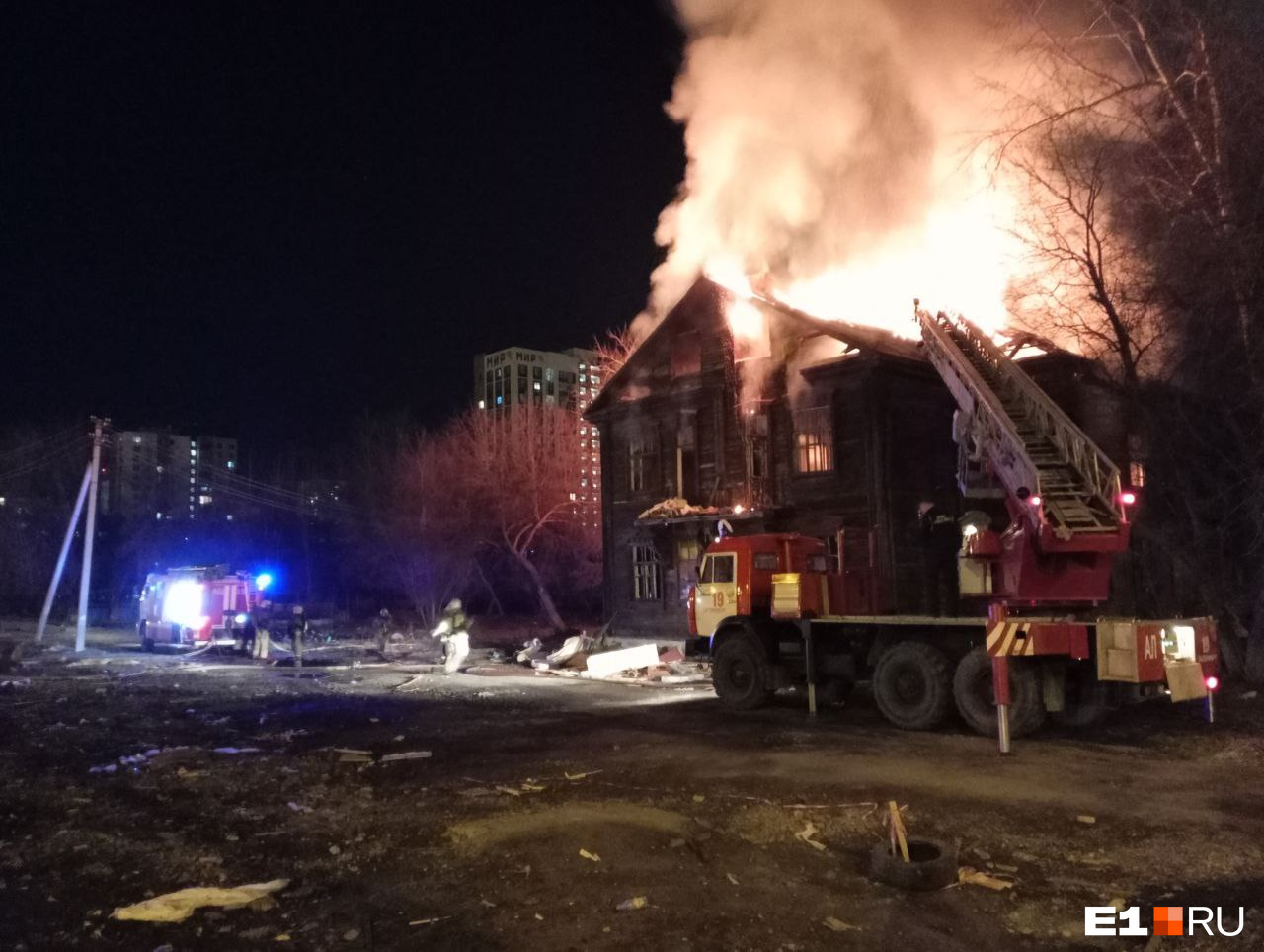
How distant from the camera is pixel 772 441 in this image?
23109 millimetres

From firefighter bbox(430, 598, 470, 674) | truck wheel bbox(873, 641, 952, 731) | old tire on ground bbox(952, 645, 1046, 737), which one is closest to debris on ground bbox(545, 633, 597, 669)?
firefighter bbox(430, 598, 470, 674)

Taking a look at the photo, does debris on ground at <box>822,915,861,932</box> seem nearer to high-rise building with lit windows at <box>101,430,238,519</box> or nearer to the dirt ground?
the dirt ground

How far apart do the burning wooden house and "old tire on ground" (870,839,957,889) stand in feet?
35.4

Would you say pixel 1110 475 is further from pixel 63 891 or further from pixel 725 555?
pixel 63 891

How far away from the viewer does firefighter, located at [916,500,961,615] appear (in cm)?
2139

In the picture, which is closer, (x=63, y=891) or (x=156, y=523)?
(x=63, y=891)

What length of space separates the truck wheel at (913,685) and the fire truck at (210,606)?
19.5 metres

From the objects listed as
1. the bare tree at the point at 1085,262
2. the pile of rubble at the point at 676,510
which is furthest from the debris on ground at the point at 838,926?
the pile of rubble at the point at 676,510

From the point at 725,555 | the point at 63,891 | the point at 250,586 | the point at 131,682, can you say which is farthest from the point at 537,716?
the point at 250,586

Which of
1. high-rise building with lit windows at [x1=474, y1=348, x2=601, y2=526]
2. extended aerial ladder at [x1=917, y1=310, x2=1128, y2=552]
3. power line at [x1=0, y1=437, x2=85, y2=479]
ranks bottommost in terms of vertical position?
extended aerial ladder at [x1=917, y1=310, x2=1128, y2=552]

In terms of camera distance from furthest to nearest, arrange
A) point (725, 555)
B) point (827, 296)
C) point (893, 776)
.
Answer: point (827, 296) → point (725, 555) → point (893, 776)

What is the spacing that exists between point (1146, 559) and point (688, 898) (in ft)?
53.0

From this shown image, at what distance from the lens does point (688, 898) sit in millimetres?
5426

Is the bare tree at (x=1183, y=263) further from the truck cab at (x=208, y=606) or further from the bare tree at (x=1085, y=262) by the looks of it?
the truck cab at (x=208, y=606)
